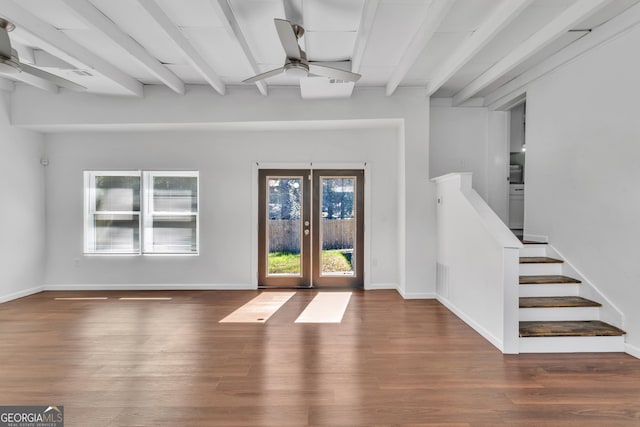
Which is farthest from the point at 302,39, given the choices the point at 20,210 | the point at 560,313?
the point at 20,210

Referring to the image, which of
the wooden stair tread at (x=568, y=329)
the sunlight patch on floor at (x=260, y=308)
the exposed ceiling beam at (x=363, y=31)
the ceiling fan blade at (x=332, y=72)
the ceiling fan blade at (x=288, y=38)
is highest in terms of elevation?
the exposed ceiling beam at (x=363, y=31)

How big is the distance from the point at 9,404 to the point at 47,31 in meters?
3.28

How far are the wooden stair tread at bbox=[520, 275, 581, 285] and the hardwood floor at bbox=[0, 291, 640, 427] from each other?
78cm

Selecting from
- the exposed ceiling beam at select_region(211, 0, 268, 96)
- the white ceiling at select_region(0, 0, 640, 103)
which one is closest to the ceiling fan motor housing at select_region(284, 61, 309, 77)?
the white ceiling at select_region(0, 0, 640, 103)

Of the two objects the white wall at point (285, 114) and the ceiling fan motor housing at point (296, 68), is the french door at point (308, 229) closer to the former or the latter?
the white wall at point (285, 114)

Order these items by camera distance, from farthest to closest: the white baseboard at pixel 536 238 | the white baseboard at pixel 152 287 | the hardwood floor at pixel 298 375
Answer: the white baseboard at pixel 152 287, the white baseboard at pixel 536 238, the hardwood floor at pixel 298 375

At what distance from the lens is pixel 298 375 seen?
264 cm

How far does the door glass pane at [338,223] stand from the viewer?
5.61 meters

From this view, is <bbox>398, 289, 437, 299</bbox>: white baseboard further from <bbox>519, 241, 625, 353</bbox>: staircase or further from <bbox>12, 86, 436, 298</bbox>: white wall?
<bbox>519, 241, 625, 353</bbox>: staircase

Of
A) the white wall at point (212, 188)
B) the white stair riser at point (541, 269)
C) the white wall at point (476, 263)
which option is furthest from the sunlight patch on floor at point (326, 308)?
the white stair riser at point (541, 269)

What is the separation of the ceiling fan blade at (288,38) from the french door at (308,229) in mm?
2687

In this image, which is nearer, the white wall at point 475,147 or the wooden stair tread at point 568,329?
the wooden stair tread at point 568,329

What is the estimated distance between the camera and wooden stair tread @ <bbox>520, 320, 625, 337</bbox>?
304 centimetres

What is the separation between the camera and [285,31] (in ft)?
8.64
